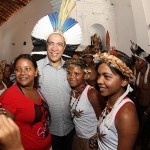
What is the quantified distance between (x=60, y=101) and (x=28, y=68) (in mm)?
614

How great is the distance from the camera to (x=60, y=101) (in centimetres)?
251

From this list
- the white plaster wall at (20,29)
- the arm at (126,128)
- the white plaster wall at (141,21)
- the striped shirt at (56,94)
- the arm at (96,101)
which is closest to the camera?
the arm at (126,128)

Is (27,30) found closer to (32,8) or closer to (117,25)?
(32,8)

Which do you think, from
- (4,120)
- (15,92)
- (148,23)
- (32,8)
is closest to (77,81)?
(15,92)

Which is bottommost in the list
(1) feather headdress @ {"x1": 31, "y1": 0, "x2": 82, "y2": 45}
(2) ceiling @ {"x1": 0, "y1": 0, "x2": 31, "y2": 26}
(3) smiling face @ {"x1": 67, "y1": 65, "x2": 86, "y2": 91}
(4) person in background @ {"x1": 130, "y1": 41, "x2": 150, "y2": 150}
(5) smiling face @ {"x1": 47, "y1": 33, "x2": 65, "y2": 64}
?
(4) person in background @ {"x1": 130, "y1": 41, "x2": 150, "y2": 150}

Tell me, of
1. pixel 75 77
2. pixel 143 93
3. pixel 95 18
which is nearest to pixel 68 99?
pixel 75 77

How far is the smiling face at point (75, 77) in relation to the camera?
254 cm

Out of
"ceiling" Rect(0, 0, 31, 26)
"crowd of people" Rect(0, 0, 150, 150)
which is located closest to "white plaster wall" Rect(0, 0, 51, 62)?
"ceiling" Rect(0, 0, 31, 26)

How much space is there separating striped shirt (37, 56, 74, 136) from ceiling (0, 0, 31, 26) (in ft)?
22.5

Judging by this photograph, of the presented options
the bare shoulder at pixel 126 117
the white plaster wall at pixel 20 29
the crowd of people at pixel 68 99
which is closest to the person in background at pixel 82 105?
the crowd of people at pixel 68 99

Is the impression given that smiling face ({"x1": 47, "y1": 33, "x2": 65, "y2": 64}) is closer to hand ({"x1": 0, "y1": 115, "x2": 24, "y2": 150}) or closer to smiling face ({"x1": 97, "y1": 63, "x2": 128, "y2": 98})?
smiling face ({"x1": 97, "y1": 63, "x2": 128, "y2": 98})

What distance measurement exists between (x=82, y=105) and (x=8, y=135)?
1.70m

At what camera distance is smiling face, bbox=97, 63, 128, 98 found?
1.80 m

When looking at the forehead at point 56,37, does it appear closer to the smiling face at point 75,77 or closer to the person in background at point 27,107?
the smiling face at point 75,77
